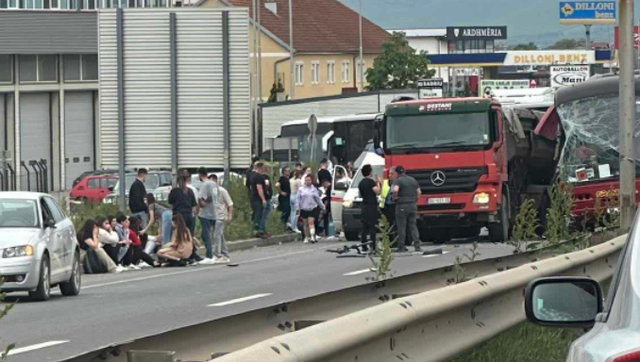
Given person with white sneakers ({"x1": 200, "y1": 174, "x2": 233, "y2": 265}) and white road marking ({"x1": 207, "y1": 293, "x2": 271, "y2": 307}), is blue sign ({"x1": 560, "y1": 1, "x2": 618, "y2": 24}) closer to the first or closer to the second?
person with white sneakers ({"x1": 200, "y1": 174, "x2": 233, "y2": 265})

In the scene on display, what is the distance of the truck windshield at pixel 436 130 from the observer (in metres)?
32.2

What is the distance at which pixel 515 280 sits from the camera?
30.4ft

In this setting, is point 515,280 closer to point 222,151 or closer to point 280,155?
point 222,151

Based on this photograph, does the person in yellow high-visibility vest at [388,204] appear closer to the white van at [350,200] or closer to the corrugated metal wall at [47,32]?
the white van at [350,200]

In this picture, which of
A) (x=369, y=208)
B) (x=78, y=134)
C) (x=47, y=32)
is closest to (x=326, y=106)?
(x=78, y=134)

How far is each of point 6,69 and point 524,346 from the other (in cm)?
6384

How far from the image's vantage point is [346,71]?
4451 inches

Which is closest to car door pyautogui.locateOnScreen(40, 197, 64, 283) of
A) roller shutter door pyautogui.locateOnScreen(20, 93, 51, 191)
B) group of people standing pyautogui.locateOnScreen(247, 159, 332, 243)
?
group of people standing pyautogui.locateOnScreen(247, 159, 332, 243)

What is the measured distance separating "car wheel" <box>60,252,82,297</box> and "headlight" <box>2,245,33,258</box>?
133cm

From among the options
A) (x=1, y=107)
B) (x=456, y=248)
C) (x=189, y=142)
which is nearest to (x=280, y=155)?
(x=1, y=107)

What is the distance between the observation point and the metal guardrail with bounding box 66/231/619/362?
18.8 ft

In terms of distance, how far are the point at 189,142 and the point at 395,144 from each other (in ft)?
16.9

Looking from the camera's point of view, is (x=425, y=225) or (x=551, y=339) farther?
(x=425, y=225)

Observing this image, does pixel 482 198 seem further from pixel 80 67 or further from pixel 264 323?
pixel 80 67
